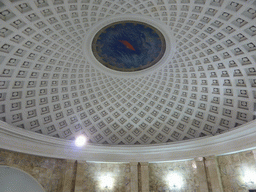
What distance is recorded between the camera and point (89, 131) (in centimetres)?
1830

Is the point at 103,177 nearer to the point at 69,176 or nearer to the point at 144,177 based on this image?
the point at 69,176

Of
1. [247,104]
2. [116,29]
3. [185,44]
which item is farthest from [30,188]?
[247,104]

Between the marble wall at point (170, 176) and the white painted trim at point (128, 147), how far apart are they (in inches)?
30.6

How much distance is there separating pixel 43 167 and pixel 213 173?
13828 millimetres

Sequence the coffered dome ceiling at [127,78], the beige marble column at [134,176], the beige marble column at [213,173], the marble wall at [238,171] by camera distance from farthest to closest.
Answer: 1. the beige marble column at [134,176]
2. the beige marble column at [213,173]
3. the marble wall at [238,171]
4. the coffered dome ceiling at [127,78]

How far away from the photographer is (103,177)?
1673 centimetres

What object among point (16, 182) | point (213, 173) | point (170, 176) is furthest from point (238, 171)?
point (16, 182)

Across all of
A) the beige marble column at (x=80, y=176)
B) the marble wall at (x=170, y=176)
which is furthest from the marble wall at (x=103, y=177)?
the marble wall at (x=170, y=176)

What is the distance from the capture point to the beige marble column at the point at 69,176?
49.5 ft

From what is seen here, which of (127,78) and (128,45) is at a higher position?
(128,45)

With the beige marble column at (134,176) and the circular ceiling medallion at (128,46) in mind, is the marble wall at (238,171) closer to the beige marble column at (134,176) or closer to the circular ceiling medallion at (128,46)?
the beige marble column at (134,176)

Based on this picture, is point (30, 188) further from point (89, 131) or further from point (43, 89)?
point (43, 89)

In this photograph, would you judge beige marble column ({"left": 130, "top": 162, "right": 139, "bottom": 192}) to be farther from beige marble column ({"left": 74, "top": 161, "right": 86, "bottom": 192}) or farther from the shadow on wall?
the shadow on wall

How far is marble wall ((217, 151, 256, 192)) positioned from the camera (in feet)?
42.7
